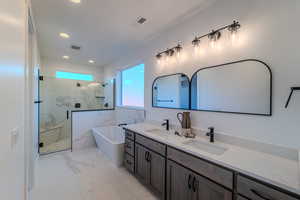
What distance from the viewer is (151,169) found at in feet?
6.54

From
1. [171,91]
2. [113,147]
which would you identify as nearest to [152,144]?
[171,91]

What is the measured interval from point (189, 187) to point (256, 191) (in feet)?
2.12

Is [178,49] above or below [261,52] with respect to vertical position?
above

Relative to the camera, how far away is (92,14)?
2.10 m

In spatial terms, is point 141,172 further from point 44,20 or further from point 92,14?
point 44,20

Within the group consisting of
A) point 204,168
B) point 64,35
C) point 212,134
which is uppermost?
point 64,35

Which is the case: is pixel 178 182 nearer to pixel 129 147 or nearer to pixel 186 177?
pixel 186 177

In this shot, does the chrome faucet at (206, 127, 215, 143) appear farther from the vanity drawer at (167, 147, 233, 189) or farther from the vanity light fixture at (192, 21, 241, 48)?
the vanity light fixture at (192, 21, 241, 48)

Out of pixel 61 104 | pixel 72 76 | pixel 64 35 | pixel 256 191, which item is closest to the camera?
pixel 256 191

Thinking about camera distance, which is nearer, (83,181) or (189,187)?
(189,187)

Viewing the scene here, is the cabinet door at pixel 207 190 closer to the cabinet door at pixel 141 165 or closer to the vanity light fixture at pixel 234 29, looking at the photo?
the cabinet door at pixel 141 165

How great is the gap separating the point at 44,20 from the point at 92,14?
0.88 metres

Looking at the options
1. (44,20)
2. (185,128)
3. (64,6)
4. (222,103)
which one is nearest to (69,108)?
(44,20)

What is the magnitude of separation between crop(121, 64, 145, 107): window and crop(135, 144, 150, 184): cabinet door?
1326 mm
